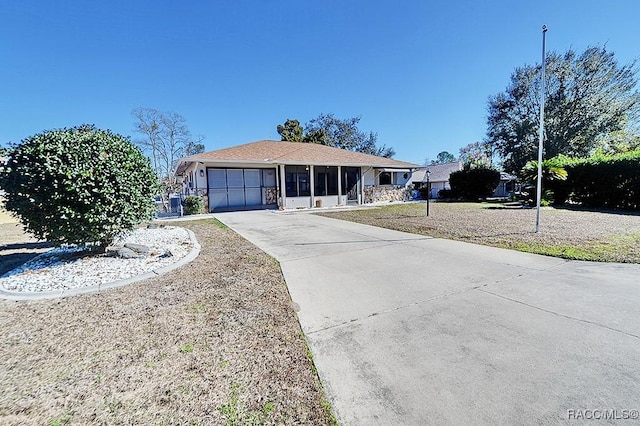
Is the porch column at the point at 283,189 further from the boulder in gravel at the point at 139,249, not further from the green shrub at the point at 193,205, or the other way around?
the boulder in gravel at the point at 139,249

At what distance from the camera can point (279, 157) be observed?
1697 cm

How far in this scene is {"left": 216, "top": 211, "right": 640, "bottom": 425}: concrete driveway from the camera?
187cm

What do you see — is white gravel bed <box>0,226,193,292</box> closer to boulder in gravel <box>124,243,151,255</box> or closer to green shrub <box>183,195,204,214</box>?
boulder in gravel <box>124,243,151,255</box>

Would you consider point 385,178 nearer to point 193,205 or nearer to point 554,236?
point 193,205

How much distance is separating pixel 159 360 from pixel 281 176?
1517 cm

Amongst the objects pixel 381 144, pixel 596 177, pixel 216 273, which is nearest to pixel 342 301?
pixel 216 273

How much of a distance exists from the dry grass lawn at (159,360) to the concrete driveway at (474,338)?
1.25 feet

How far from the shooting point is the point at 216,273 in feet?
16.1

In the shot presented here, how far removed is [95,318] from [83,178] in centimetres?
290

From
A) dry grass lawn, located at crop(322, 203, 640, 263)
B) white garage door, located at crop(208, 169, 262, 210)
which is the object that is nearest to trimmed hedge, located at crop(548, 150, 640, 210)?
dry grass lawn, located at crop(322, 203, 640, 263)

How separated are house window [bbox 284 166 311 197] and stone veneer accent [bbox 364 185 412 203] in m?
5.16

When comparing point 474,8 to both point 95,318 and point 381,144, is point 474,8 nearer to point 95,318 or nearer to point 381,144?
point 95,318

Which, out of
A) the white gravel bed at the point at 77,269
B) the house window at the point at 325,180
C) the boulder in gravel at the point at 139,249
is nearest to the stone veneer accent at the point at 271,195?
the house window at the point at 325,180

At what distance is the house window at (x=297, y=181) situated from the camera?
18.1 metres
